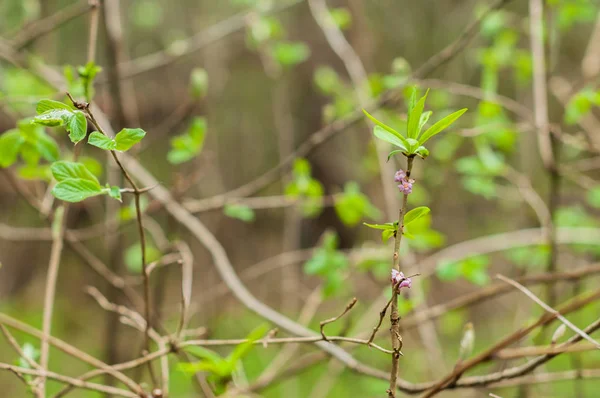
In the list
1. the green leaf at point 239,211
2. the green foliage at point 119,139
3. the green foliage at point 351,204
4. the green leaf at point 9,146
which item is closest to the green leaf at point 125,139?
the green foliage at point 119,139

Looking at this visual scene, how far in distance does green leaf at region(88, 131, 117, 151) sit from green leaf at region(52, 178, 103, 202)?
0.04 m

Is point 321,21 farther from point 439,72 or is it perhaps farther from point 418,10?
point 418,10

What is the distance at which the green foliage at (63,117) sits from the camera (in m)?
0.30

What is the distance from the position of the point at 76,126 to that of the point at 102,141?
0.02m

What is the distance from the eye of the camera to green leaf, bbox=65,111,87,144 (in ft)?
1.00

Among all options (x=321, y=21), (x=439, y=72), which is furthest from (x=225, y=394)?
(x=439, y=72)

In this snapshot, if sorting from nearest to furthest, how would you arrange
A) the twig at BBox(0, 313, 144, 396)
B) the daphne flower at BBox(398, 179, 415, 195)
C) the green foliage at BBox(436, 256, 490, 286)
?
1. the daphne flower at BBox(398, 179, 415, 195)
2. the twig at BBox(0, 313, 144, 396)
3. the green foliage at BBox(436, 256, 490, 286)

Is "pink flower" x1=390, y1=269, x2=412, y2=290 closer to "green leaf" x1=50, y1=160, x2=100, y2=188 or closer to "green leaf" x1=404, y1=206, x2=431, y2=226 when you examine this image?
"green leaf" x1=404, y1=206, x2=431, y2=226

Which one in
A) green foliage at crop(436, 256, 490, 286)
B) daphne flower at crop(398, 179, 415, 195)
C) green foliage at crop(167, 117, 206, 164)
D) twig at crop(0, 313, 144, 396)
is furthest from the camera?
green foliage at crop(436, 256, 490, 286)

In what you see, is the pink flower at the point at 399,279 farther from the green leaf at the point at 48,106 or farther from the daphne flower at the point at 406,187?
the green leaf at the point at 48,106

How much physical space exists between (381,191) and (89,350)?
1386 millimetres

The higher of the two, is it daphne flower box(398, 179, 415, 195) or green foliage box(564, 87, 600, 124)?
green foliage box(564, 87, 600, 124)

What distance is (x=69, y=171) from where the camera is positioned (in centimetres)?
35

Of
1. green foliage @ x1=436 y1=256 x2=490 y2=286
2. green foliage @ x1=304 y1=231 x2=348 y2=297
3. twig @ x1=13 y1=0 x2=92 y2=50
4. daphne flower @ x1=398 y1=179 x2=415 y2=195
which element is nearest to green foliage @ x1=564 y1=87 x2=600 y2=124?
green foliage @ x1=436 y1=256 x2=490 y2=286
